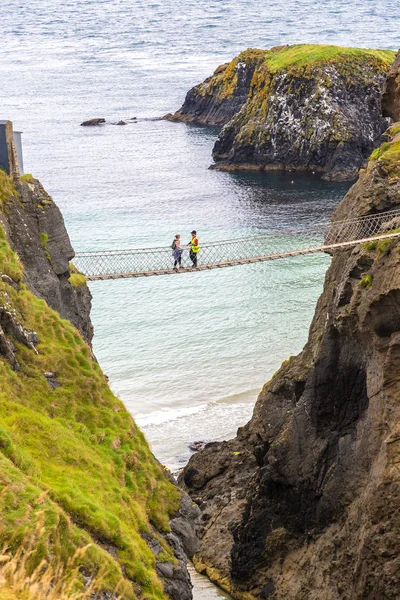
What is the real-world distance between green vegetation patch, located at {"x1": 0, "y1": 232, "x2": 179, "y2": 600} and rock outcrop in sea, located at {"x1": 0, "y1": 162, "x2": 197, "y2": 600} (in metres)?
0.03

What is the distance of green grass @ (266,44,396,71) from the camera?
97.4 meters

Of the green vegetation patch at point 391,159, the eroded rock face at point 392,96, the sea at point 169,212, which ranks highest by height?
the eroded rock face at point 392,96

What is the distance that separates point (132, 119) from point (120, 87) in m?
23.1

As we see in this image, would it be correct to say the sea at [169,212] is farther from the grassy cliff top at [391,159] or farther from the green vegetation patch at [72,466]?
the grassy cliff top at [391,159]

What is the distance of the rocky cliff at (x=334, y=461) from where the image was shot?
27375mm

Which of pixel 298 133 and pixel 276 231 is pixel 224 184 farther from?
pixel 276 231

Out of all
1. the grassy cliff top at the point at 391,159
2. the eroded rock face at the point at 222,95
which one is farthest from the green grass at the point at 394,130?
the eroded rock face at the point at 222,95

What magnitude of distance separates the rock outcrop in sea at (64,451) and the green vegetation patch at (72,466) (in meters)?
0.03

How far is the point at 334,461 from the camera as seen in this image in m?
30.3

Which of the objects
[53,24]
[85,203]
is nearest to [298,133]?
[85,203]

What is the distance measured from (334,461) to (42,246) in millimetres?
10702

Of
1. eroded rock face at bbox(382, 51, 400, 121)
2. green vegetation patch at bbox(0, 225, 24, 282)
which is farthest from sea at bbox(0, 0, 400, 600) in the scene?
eroded rock face at bbox(382, 51, 400, 121)

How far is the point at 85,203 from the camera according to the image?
265 ft

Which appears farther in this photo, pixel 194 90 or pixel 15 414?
pixel 194 90
